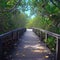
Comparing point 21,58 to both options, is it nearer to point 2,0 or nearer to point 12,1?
point 2,0

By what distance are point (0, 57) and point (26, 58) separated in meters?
1.21

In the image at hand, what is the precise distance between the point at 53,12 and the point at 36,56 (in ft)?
15.8

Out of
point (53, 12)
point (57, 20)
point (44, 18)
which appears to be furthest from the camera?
point (44, 18)

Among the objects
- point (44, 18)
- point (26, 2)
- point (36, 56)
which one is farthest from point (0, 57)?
point (26, 2)

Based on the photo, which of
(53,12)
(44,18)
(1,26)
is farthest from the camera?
(44,18)

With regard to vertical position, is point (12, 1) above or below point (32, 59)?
above

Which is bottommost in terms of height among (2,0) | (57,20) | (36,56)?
(36,56)

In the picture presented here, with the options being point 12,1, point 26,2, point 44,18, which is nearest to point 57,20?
point 44,18

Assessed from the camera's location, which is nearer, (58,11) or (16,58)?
(16,58)

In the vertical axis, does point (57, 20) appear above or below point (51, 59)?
above

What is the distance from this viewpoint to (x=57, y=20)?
12.0 metres

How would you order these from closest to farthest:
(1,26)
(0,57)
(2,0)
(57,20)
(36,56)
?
1. (0,57)
2. (36,56)
3. (2,0)
4. (57,20)
5. (1,26)

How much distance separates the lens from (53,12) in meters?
11.1

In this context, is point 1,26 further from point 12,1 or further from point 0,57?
point 0,57
